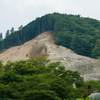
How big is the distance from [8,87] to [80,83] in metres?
15.9

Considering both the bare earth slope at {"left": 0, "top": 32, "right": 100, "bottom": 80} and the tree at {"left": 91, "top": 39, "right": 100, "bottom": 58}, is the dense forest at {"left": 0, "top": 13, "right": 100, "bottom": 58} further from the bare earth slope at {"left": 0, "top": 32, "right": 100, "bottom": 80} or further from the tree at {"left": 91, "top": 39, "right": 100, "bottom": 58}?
the bare earth slope at {"left": 0, "top": 32, "right": 100, "bottom": 80}

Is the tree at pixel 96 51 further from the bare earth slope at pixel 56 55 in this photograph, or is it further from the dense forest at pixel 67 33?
the bare earth slope at pixel 56 55

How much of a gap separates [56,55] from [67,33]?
20.2m

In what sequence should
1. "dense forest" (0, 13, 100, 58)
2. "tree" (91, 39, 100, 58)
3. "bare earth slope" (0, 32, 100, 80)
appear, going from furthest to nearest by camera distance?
"dense forest" (0, 13, 100, 58) → "tree" (91, 39, 100, 58) → "bare earth slope" (0, 32, 100, 80)

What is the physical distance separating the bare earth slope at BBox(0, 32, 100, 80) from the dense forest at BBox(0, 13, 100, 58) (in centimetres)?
541

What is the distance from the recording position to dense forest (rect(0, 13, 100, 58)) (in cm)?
9025

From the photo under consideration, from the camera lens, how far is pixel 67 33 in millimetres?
95312

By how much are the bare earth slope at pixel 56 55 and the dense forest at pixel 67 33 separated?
541cm

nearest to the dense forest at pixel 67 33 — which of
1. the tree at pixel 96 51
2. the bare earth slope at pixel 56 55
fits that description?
the tree at pixel 96 51

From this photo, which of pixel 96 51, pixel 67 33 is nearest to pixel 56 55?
pixel 96 51

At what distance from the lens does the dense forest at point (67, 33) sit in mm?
90250

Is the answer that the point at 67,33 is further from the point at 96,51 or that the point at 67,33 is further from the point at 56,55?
the point at 56,55

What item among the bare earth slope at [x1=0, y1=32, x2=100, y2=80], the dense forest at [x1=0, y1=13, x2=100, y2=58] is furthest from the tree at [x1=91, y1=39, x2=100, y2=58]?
the bare earth slope at [x1=0, y1=32, x2=100, y2=80]

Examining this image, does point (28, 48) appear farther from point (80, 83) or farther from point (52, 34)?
point (80, 83)
